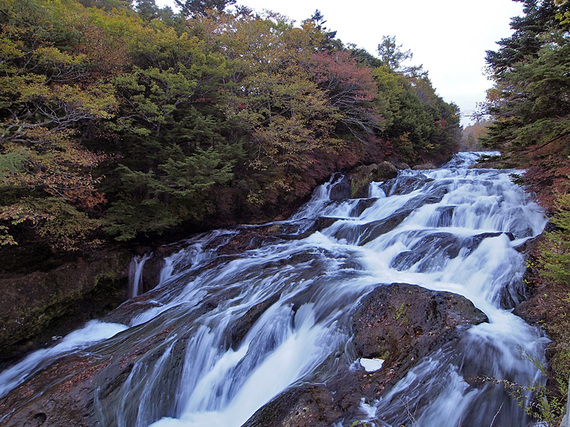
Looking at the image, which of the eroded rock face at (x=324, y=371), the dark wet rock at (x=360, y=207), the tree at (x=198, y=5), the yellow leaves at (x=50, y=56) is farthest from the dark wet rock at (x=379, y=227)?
the tree at (x=198, y=5)

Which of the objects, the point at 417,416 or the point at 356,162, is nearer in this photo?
the point at 417,416

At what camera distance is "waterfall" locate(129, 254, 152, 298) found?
9023mm

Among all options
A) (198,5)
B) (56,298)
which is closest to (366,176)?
(56,298)

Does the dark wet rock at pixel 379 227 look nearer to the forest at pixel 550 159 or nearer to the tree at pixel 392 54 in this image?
the forest at pixel 550 159

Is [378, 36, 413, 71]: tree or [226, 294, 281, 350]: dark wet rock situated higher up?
[378, 36, 413, 71]: tree

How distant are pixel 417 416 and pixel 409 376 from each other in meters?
0.44

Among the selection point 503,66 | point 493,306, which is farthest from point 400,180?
point 493,306

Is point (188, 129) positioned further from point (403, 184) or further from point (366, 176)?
point (403, 184)

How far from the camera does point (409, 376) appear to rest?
362 cm

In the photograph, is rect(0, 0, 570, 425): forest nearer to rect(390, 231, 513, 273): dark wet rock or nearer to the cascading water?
the cascading water

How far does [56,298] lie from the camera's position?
7145 mm

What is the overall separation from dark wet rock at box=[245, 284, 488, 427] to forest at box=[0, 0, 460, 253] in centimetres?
606

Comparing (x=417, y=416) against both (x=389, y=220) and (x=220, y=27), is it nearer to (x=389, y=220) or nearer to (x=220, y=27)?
(x=389, y=220)

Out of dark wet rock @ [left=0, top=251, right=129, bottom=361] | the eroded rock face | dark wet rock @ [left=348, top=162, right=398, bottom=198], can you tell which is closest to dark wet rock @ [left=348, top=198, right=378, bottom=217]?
dark wet rock @ [left=348, top=162, right=398, bottom=198]
